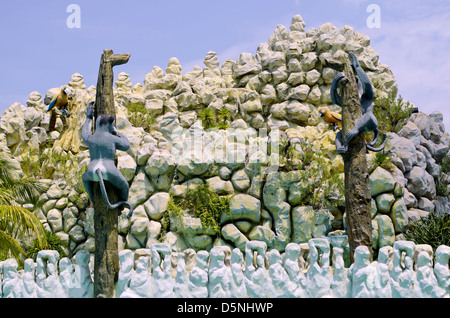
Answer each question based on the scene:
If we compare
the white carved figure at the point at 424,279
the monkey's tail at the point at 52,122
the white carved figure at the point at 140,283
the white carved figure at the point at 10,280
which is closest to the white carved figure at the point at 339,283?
the white carved figure at the point at 424,279

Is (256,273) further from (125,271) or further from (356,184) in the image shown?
(356,184)

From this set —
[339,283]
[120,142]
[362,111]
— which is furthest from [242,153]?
[339,283]

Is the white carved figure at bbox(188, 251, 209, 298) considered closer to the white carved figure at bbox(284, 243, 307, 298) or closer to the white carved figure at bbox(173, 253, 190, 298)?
the white carved figure at bbox(173, 253, 190, 298)

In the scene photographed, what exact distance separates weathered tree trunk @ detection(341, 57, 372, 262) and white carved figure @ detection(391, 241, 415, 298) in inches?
36.9

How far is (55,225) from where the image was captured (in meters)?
9.09

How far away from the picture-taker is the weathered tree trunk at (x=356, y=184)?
5.70 meters

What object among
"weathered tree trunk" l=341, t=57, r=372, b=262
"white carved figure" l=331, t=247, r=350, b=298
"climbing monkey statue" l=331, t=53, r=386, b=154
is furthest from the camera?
"weathered tree trunk" l=341, t=57, r=372, b=262

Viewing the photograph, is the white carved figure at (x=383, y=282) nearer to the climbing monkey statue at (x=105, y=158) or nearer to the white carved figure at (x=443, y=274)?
the white carved figure at (x=443, y=274)

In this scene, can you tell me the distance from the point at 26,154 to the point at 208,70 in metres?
5.50

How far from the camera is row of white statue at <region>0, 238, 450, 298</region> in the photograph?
4660mm

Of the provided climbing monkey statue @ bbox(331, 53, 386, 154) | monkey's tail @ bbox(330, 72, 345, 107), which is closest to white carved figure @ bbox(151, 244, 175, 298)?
climbing monkey statue @ bbox(331, 53, 386, 154)

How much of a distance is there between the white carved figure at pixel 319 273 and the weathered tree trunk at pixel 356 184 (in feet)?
3.16

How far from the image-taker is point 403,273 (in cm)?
467

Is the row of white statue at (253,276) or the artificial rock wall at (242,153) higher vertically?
the artificial rock wall at (242,153)
